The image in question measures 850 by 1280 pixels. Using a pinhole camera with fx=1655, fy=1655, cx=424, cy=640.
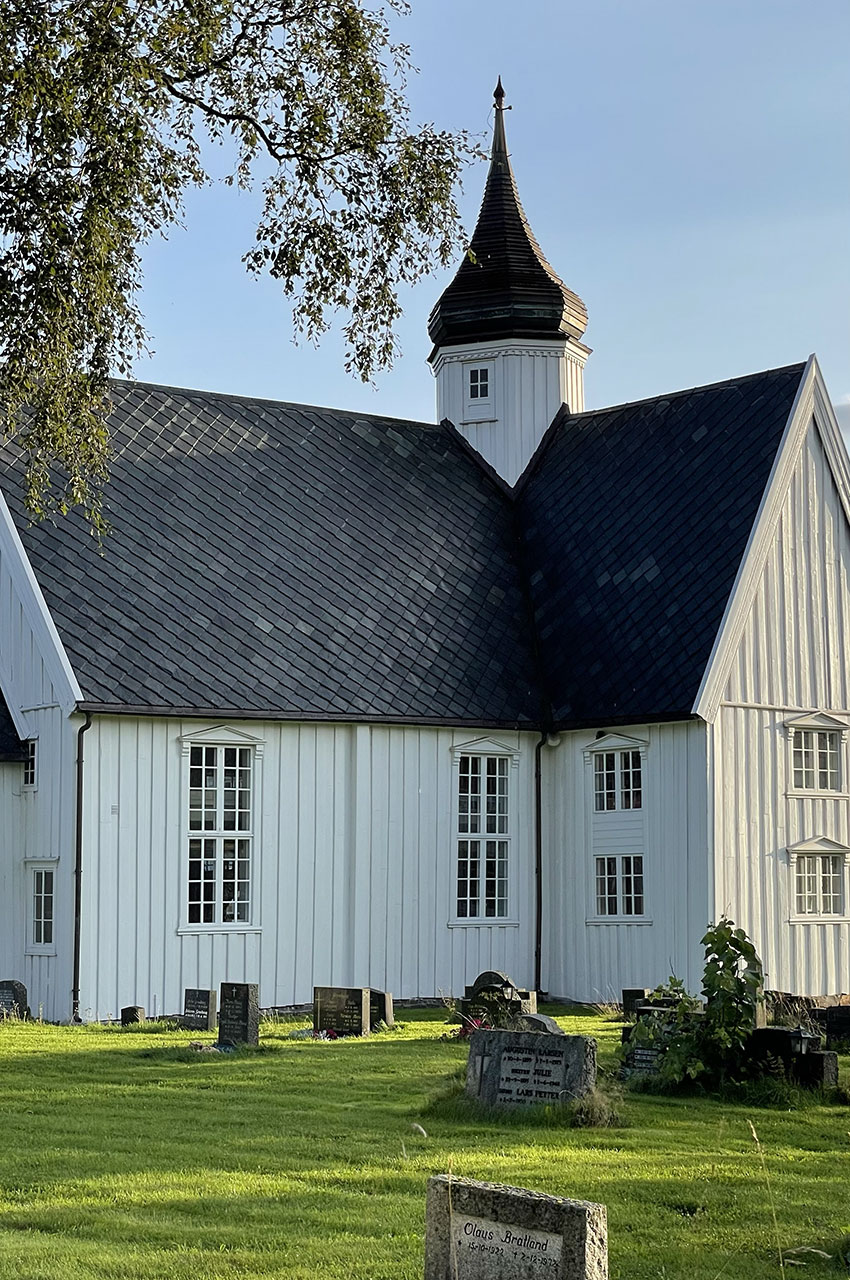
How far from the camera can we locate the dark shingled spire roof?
30.8 m

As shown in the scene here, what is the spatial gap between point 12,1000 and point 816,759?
11.9 meters

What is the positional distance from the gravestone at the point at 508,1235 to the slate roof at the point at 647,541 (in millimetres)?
16814

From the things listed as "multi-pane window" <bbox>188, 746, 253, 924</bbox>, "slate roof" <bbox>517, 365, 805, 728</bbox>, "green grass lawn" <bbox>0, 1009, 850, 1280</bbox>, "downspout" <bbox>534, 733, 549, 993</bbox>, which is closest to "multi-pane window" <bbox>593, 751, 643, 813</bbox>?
"slate roof" <bbox>517, 365, 805, 728</bbox>

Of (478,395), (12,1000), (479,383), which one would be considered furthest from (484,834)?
(479,383)

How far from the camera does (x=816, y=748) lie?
80.1ft

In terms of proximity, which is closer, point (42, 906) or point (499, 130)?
point (42, 906)

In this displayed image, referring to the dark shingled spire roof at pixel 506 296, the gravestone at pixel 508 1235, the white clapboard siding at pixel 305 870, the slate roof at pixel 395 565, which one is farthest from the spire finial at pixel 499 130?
the gravestone at pixel 508 1235

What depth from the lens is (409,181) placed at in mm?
14258

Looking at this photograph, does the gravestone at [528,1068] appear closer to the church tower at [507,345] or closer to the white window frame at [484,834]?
the white window frame at [484,834]

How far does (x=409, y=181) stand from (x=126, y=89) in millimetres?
2516

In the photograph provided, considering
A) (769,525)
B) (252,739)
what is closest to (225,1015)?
(252,739)

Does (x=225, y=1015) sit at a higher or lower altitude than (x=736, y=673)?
lower

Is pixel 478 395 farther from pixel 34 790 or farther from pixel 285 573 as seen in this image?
pixel 34 790

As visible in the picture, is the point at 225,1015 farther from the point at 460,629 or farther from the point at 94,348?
the point at 460,629
